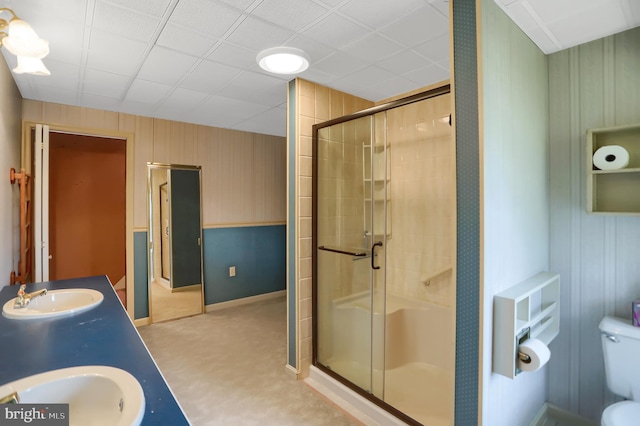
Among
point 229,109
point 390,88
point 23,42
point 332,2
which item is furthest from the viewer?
point 229,109

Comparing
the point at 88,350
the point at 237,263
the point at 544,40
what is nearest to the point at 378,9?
the point at 544,40

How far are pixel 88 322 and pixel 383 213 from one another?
1.72 meters

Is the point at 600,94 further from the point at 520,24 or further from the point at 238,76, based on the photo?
the point at 238,76

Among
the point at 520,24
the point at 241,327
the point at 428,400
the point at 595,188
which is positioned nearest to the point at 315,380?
the point at 428,400

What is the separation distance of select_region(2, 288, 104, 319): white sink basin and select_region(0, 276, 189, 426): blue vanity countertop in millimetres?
44

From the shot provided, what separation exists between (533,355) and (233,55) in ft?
7.62

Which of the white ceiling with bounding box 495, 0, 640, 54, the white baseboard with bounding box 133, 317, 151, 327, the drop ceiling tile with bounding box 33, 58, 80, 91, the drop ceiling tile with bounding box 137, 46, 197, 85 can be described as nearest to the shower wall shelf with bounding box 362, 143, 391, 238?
the white ceiling with bounding box 495, 0, 640, 54

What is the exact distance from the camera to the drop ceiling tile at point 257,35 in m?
1.68

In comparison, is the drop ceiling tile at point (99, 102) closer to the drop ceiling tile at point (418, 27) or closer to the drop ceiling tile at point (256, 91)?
the drop ceiling tile at point (256, 91)

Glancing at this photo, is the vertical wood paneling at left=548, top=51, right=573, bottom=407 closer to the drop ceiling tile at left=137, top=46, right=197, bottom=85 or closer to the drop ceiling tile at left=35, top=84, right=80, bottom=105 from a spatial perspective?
the drop ceiling tile at left=137, top=46, right=197, bottom=85

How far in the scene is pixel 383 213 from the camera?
2.17 metres

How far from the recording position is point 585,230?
183cm

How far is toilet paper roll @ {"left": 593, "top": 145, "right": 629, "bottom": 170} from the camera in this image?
5.23 ft

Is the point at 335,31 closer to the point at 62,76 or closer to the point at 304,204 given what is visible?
the point at 304,204
